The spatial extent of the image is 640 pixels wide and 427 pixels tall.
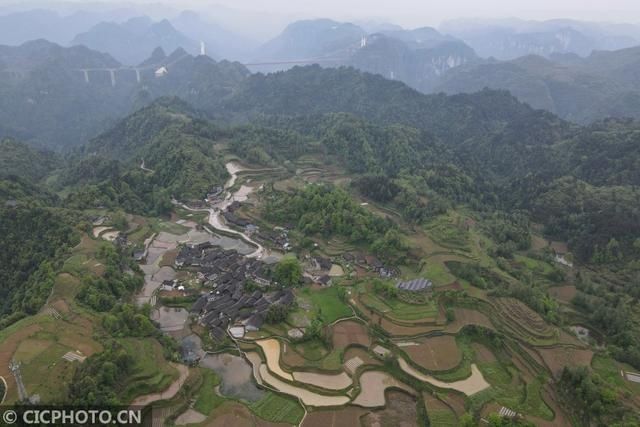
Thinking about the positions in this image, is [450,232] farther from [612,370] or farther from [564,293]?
[612,370]

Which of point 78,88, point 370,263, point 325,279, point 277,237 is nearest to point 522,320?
point 370,263

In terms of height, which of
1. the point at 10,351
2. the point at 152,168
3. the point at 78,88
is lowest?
the point at 152,168

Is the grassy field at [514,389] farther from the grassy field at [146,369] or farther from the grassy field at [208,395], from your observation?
the grassy field at [146,369]

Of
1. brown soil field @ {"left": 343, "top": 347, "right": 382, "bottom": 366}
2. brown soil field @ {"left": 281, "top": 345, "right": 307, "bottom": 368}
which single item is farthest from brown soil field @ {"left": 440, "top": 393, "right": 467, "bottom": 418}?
brown soil field @ {"left": 281, "top": 345, "right": 307, "bottom": 368}

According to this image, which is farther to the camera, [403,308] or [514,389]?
[403,308]

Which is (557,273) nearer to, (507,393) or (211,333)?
(507,393)

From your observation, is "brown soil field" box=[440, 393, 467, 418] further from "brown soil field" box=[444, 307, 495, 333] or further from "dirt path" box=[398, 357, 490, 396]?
"brown soil field" box=[444, 307, 495, 333]
